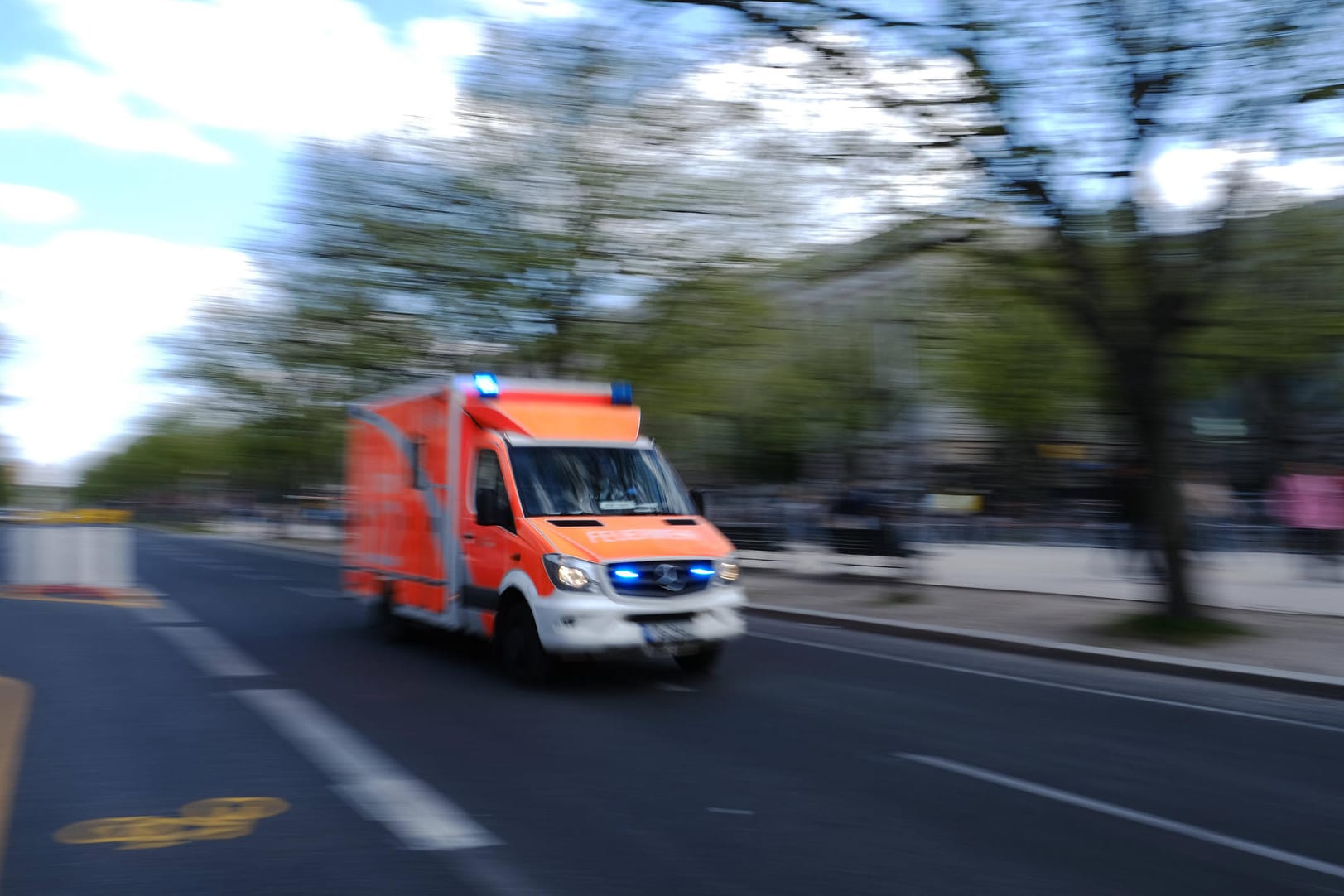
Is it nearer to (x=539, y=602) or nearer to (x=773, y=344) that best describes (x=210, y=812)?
(x=539, y=602)

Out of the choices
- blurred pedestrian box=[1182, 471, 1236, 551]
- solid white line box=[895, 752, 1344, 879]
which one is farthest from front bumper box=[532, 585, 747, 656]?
blurred pedestrian box=[1182, 471, 1236, 551]

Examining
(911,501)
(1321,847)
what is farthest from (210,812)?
(911,501)

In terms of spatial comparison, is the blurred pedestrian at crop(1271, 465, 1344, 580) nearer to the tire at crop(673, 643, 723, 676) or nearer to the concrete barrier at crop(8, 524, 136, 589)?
the tire at crop(673, 643, 723, 676)

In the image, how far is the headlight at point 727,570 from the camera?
10055 millimetres

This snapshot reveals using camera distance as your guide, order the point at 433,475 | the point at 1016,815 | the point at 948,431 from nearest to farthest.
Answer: the point at 1016,815 → the point at 433,475 → the point at 948,431

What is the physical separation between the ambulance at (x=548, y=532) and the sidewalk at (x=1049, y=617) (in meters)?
4.58

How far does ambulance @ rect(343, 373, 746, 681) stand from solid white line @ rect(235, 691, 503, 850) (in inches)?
77.2

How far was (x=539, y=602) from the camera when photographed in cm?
948

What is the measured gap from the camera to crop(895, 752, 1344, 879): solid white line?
537cm

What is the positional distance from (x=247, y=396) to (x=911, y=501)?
2604 centimetres

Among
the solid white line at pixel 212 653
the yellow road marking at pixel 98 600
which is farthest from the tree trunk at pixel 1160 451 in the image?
the yellow road marking at pixel 98 600

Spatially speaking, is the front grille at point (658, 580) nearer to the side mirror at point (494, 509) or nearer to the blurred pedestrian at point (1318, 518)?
the side mirror at point (494, 509)

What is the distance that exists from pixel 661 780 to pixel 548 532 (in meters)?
3.35

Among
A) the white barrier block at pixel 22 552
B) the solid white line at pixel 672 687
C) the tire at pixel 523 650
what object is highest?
the white barrier block at pixel 22 552
